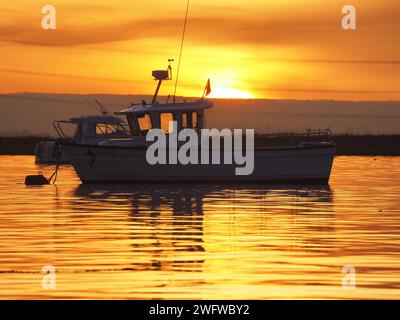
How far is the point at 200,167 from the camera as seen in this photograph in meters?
50.4

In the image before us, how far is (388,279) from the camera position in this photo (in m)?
18.8

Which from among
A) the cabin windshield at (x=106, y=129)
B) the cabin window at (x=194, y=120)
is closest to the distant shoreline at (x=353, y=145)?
the cabin windshield at (x=106, y=129)

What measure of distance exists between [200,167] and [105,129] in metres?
17.5

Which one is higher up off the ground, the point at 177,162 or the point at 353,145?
the point at 353,145

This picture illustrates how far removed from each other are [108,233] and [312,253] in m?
6.51

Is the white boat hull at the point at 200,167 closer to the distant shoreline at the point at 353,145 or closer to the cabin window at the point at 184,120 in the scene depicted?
the cabin window at the point at 184,120

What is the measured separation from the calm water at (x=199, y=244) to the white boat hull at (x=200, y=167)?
4779mm

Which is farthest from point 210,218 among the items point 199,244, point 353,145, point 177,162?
point 353,145

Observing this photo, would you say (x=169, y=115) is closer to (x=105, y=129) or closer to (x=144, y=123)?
(x=144, y=123)

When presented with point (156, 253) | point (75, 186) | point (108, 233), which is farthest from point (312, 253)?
point (75, 186)

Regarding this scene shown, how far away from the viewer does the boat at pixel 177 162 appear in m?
49.9

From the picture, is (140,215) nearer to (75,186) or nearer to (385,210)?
(385,210)

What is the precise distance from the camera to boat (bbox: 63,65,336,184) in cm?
4988

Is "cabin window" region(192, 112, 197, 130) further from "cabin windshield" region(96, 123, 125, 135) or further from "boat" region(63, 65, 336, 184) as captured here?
"cabin windshield" region(96, 123, 125, 135)
